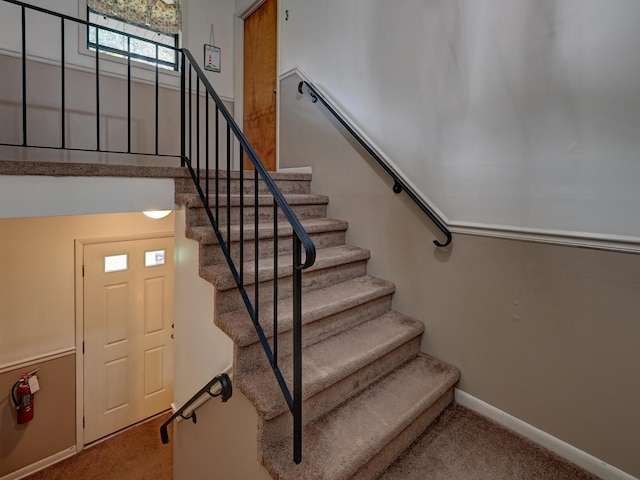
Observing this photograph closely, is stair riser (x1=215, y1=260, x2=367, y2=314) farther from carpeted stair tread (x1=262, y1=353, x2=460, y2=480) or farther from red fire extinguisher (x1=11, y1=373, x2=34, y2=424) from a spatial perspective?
red fire extinguisher (x1=11, y1=373, x2=34, y2=424)

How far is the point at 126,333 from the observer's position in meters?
3.72

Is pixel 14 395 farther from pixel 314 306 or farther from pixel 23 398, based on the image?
pixel 314 306

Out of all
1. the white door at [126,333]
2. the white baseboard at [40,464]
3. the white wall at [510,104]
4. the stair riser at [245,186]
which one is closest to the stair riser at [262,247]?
the stair riser at [245,186]

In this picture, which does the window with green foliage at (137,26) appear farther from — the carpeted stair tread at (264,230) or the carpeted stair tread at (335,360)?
the carpeted stair tread at (335,360)

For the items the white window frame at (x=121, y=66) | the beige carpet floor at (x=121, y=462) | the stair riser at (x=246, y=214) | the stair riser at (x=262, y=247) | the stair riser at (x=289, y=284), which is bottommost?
the beige carpet floor at (x=121, y=462)

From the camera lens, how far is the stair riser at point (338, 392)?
4.70 feet

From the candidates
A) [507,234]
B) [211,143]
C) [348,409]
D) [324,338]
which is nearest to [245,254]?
[324,338]

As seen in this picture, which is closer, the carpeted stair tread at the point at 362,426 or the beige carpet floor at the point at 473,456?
the carpeted stair tread at the point at 362,426

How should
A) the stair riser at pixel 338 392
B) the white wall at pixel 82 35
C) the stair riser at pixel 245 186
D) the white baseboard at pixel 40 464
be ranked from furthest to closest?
the white baseboard at pixel 40 464, the white wall at pixel 82 35, the stair riser at pixel 245 186, the stair riser at pixel 338 392

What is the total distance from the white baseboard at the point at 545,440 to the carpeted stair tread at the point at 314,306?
2.48ft

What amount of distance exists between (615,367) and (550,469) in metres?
0.54

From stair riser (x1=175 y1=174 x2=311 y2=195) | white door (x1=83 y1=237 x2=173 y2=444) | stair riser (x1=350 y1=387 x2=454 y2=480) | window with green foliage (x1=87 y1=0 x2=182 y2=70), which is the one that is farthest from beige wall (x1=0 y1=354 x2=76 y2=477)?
stair riser (x1=350 y1=387 x2=454 y2=480)

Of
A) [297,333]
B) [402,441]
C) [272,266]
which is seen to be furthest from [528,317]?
[272,266]

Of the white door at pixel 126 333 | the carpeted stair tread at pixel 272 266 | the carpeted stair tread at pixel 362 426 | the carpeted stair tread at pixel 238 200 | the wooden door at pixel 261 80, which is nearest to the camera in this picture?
the carpeted stair tread at pixel 362 426
